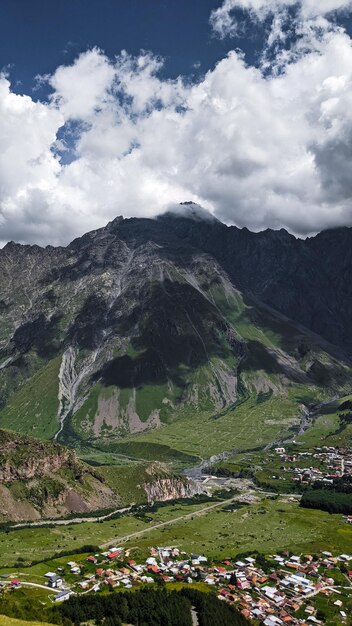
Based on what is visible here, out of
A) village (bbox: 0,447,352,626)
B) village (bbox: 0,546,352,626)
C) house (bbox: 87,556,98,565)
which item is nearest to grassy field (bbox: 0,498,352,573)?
village (bbox: 0,447,352,626)

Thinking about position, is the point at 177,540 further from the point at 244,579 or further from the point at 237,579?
the point at 237,579

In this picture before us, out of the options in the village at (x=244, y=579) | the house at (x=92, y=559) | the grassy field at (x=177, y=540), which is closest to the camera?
the village at (x=244, y=579)

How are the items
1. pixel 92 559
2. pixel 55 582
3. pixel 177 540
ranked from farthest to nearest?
pixel 177 540
pixel 92 559
pixel 55 582

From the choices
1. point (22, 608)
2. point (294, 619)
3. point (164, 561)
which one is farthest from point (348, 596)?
point (22, 608)

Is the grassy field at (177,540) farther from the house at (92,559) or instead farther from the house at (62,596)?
the house at (62,596)

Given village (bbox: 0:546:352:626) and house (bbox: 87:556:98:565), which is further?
house (bbox: 87:556:98:565)

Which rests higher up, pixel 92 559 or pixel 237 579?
pixel 92 559

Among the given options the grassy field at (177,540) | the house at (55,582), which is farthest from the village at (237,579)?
the grassy field at (177,540)

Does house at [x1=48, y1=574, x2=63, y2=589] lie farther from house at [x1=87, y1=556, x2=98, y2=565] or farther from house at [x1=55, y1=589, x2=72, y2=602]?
house at [x1=87, y1=556, x2=98, y2=565]

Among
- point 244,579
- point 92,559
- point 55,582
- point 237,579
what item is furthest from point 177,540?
point 55,582

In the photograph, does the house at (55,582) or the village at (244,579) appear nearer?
the village at (244,579)

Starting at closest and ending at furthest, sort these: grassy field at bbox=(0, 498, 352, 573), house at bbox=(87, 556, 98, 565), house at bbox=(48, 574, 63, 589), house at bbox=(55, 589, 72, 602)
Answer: house at bbox=(55, 589, 72, 602)
house at bbox=(48, 574, 63, 589)
house at bbox=(87, 556, 98, 565)
grassy field at bbox=(0, 498, 352, 573)

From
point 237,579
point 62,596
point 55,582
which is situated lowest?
point 237,579

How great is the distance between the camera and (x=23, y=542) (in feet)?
575
